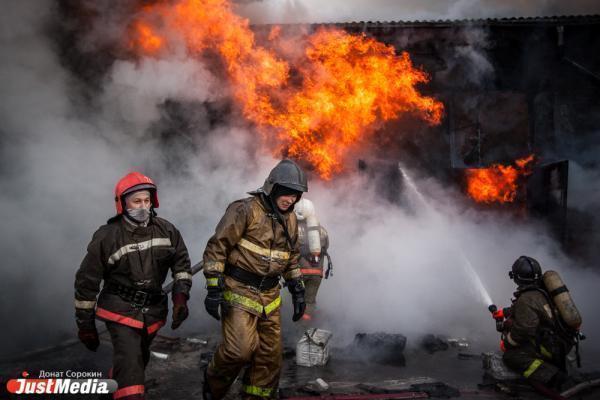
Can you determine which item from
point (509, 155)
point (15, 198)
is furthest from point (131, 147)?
point (509, 155)

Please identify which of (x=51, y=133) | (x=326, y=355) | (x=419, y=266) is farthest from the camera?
(x=419, y=266)

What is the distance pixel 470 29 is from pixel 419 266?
602cm

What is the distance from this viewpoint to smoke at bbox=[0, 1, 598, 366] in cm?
670

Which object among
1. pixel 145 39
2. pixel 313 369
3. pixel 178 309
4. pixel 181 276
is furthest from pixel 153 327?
pixel 145 39

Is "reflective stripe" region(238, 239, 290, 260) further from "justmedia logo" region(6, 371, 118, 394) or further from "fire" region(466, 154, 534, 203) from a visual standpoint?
"fire" region(466, 154, 534, 203)

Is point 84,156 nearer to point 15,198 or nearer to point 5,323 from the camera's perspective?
point 15,198

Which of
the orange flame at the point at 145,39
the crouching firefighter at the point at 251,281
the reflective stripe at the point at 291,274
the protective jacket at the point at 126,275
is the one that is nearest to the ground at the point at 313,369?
the crouching firefighter at the point at 251,281

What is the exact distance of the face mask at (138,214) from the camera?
3.26m

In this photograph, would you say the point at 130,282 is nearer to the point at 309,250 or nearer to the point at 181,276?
A: the point at 181,276

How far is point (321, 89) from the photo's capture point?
10.0m

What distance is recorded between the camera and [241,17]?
30.7 feet

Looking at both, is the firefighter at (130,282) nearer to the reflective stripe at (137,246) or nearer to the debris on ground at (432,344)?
the reflective stripe at (137,246)

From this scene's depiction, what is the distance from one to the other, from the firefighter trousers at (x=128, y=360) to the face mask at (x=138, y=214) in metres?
0.79

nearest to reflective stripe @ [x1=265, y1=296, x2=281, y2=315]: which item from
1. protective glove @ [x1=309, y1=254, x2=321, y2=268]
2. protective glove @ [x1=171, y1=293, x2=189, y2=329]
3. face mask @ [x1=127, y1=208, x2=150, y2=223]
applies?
protective glove @ [x1=171, y1=293, x2=189, y2=329]
